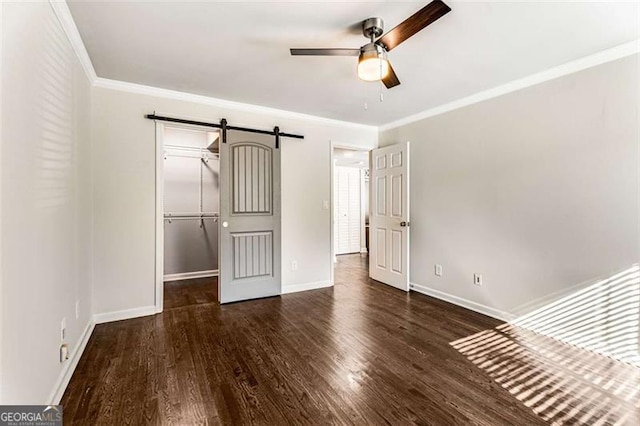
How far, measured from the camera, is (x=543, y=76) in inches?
107

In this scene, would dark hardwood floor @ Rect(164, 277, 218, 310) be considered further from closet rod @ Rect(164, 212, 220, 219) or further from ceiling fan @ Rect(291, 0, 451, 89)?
ceiling fan @ Rect(291, 0, 451, 89)

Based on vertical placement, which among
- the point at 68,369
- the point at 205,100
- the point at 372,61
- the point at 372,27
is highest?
the point at 205,100

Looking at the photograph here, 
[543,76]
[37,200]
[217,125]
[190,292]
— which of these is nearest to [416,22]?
[543,76]

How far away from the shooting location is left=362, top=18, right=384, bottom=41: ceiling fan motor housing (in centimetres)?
193

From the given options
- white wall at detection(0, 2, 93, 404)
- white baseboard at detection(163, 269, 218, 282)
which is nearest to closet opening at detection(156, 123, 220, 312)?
white baseboard at detection(163, 269, 218, 282)

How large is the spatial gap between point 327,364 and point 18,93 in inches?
94.7

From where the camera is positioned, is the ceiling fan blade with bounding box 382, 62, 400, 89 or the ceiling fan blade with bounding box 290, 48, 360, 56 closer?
the ceiling fan blade with bounding box 290, 48, 360, 56

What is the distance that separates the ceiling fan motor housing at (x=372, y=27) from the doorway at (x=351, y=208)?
4974mm

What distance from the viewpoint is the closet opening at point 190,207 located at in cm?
471

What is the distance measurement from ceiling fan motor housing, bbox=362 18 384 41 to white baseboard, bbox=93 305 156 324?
3.39 metres

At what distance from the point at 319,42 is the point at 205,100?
5.88ft

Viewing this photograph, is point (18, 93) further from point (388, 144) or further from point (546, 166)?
point (388, 144)

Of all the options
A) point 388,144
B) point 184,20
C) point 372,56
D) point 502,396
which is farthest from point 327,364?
point 388,144

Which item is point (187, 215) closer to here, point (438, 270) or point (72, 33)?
point (72, 33)
